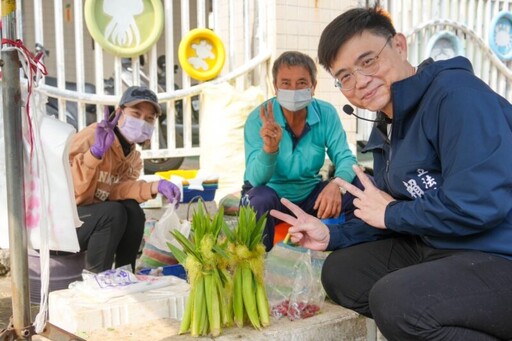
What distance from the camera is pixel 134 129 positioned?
10.8ft

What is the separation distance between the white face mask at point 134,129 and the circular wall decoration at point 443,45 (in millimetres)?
4839

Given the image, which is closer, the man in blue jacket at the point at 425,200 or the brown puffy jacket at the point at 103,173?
the man in blue jacket at the point at 425,200

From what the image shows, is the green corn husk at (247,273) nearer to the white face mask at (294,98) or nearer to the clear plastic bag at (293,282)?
the clear plastic bag at (293,282)

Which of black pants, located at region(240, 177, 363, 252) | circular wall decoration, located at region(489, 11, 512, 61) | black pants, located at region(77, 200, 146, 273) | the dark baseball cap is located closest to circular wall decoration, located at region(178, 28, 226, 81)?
the dark baseball cap

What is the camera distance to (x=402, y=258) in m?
2.28

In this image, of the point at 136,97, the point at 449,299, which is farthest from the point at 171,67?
the point at 449,299

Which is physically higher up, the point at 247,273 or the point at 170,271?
the point at 247,273

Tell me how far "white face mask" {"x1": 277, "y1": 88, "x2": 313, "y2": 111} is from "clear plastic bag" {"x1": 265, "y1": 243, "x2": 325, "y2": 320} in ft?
3.29

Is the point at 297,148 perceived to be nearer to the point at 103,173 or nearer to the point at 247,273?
the point at 103,173

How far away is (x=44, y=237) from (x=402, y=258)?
1304mm

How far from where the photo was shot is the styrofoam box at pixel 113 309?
2.29m

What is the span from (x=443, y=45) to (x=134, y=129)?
5.20m

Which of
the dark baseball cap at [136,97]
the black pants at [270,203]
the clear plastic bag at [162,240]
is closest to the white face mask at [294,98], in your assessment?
the black pants at [270,203]

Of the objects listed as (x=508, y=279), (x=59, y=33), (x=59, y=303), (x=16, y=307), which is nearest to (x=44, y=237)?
(x=16, y=307)
